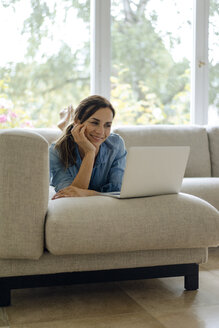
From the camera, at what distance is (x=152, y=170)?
7.13ft

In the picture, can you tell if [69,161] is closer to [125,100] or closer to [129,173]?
[129,173]

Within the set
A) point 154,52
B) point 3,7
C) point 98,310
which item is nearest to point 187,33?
point 154,52

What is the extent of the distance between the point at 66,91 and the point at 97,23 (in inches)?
24.1

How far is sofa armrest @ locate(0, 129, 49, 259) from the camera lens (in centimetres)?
201

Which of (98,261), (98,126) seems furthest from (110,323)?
(98,126)

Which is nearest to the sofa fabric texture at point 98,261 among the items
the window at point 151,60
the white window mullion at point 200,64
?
the window at point 151,60

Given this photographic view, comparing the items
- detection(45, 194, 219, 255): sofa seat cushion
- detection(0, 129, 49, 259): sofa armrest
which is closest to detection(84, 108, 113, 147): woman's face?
detection(45, 194, 219, 255): sofa seat cushion

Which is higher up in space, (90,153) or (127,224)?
(90,153)

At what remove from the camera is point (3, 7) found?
4082 mm

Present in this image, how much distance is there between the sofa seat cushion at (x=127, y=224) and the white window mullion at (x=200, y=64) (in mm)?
2530

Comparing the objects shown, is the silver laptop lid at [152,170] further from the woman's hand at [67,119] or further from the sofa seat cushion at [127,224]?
the woman's hand at [67,119]

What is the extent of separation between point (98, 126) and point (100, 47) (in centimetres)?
187

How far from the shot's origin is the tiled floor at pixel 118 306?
1.93 meters

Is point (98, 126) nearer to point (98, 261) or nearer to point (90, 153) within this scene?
point (90, 153)
